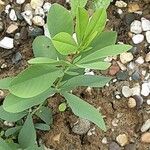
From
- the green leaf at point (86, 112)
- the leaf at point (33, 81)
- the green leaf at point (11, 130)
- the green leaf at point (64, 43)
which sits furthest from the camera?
the green leaf at point (11, 130)

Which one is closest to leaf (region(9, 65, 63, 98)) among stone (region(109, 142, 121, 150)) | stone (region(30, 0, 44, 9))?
stone (region(109, 142, 121, 150))

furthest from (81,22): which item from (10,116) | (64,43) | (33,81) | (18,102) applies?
(10,116)

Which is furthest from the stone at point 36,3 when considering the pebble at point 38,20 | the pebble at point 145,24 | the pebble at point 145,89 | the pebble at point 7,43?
the pebble at point 145,89

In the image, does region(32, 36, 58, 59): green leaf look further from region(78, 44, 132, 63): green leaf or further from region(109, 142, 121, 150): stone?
region(109, 142, 121, 150): stone

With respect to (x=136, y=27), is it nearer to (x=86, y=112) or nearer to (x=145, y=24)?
(x=145, y=24)

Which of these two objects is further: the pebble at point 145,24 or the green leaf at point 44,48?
the pebble at point 145,24

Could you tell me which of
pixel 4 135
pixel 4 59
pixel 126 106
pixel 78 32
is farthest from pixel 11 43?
pixel 78 32

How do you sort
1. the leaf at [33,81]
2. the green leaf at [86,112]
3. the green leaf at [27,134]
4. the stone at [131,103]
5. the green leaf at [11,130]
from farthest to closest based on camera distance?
the stone at [131,103] → the green leaf at [11,130] → the green leaf at [27,134] → the green leaf at [86,112] → the leaf at [33,81]

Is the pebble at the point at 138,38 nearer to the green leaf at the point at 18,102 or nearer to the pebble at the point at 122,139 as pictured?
the pebble at the point at 122,139

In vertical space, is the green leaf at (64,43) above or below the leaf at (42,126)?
above
